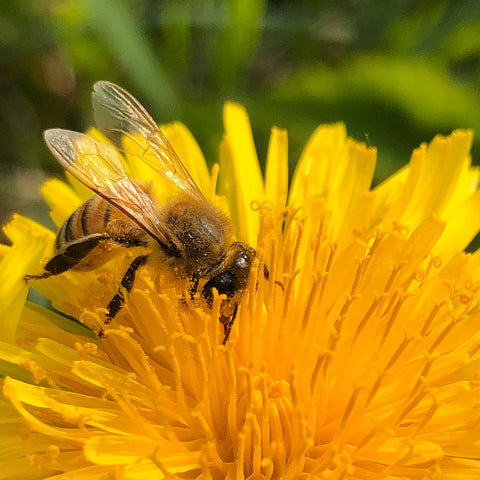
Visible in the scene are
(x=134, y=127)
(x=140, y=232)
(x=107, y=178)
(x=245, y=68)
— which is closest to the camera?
(x=107, y=178)

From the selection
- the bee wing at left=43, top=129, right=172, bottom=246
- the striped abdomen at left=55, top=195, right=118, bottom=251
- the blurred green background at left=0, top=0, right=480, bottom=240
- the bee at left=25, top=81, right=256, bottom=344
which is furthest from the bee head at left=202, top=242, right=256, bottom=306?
the blurred green background at left=0, top=0, right=480, bottom=240

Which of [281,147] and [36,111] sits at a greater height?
[36,111]

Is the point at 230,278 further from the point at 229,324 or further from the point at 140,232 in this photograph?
the point at 140,232

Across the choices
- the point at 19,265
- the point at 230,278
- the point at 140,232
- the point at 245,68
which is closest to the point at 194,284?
the point at 230,278

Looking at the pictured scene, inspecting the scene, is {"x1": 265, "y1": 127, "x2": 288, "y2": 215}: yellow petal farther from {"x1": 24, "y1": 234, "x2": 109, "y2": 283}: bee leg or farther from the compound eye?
{"x1": 24, "y1": 234, "x2": 109, "y2": 283}: bee leg

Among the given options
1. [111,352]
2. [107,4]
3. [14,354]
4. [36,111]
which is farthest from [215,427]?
[36,111]

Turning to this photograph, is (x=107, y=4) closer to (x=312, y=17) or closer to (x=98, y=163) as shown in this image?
(x=312, y=17)

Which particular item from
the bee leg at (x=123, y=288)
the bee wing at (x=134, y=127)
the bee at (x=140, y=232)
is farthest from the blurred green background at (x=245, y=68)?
the bee leg at (x=123, y=288)

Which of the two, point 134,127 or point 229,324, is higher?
point 134,127
